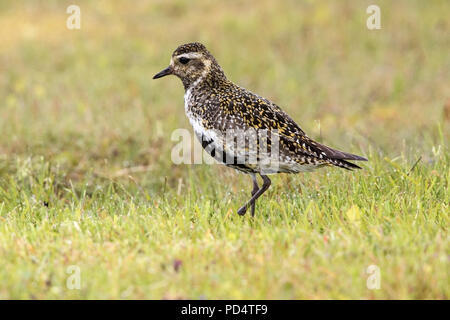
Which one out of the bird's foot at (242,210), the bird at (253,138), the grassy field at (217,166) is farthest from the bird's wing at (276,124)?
the bird's foot at (242,210)

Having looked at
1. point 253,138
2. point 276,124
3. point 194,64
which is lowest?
point 253,138

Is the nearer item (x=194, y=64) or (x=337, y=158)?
(x=337, y=158)

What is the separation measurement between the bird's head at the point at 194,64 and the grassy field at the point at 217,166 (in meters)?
1.22

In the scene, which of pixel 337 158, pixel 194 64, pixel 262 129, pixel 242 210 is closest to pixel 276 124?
pixel 262 129

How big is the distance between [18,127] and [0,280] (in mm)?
5608

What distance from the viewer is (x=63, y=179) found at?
782 centimetres

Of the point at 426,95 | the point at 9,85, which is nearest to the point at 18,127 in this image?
the point at 9,85

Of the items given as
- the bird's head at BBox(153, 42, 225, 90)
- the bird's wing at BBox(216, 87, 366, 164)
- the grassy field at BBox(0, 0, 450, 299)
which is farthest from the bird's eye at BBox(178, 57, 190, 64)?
the grassy field at BBox(0, 0, 450, 299)

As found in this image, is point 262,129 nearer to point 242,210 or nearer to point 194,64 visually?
point 242,210

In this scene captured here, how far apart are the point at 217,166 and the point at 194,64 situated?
1590mm

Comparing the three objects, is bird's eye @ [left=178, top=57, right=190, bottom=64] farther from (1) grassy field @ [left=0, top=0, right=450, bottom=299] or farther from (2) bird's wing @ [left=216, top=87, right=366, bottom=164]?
(1) grassy field @ [left=0, top=0, right=450, bottom=299]

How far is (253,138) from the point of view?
5.73 metres

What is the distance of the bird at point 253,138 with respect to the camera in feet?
18.8
